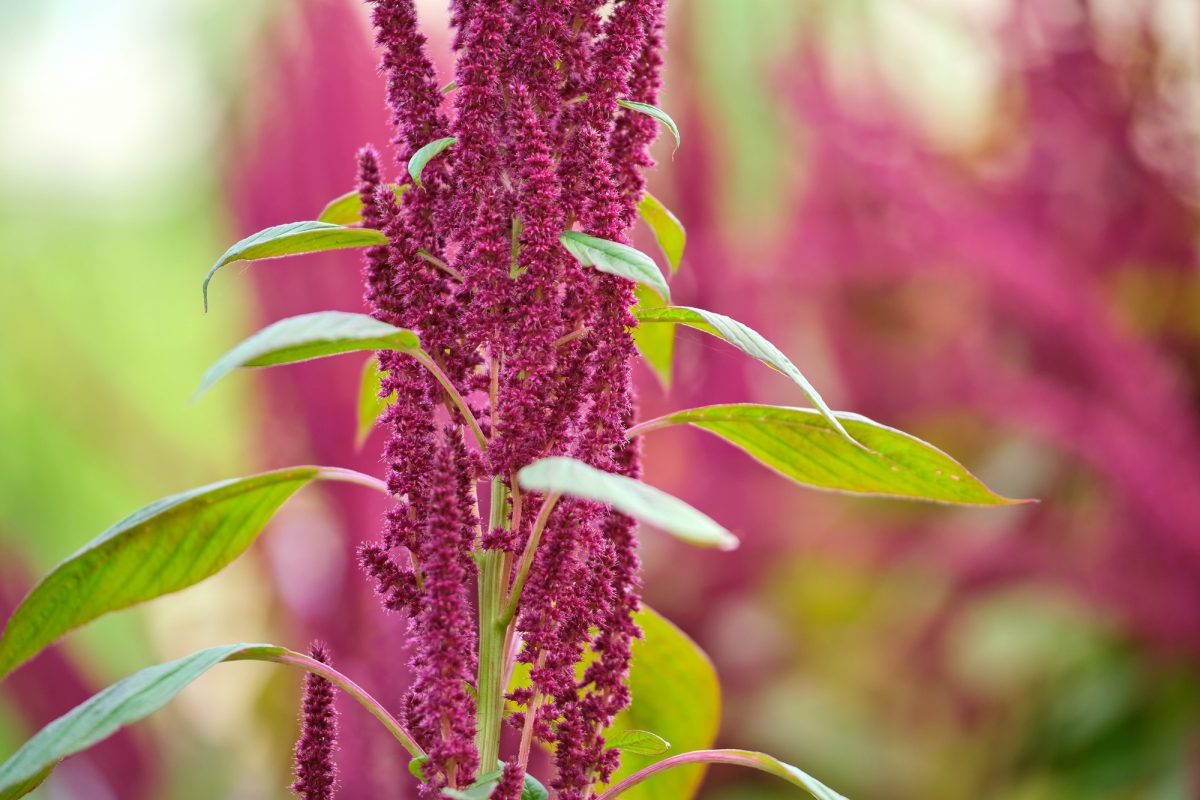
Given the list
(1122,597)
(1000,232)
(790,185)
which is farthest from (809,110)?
(1122,597)

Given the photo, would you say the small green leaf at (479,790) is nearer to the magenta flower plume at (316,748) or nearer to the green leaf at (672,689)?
the magenta flower plume at (316,748)

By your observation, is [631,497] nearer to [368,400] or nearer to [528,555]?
[528,555]

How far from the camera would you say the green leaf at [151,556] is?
387 millimetres

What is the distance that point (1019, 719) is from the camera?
1.67 metres

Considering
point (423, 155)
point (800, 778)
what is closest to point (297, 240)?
point (423, 155)

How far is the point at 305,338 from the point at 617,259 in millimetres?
105

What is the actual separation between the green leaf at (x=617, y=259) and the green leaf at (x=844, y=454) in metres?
0.09

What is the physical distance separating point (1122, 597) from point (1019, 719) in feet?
1.41

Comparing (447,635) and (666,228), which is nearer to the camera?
(447,635)

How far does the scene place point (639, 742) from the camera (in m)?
0.44

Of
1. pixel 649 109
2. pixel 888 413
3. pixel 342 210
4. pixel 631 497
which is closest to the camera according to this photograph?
pixel 631 497

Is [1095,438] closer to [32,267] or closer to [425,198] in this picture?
[425,198]

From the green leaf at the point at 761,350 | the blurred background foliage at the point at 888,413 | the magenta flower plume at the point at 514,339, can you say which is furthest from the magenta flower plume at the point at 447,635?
the blurred background foliage at the point at 888,413

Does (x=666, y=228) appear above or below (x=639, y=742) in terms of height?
above
